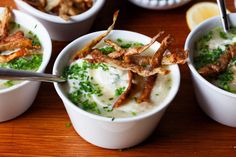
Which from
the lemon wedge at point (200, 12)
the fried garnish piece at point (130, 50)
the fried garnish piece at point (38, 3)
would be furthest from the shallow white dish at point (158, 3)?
the fried garnish piece at point (130, 50)

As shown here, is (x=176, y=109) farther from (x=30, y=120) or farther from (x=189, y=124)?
(x=30, y=120)

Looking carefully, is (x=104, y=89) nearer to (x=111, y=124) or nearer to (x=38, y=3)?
(x=111, y=124)

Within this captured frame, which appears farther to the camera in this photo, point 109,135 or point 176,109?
point 176,109

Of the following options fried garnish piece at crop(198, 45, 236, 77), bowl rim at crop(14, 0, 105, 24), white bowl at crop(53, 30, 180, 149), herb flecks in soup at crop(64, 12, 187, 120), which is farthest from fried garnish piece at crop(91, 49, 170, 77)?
bowl rim at crop(14, 0, 105, 24)

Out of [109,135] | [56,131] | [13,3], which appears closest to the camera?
[109,135]

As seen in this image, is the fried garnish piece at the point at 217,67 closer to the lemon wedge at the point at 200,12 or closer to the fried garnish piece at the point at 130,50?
the fried garnish piece at the point at 130,50

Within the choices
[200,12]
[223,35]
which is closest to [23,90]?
[223,35]

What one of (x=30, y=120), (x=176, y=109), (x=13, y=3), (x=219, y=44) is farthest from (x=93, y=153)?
(x=13, y=3)
